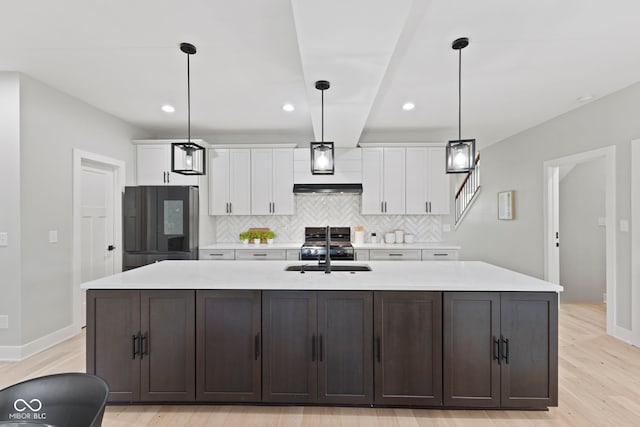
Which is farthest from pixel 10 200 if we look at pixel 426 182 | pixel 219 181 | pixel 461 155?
pixel 426 182

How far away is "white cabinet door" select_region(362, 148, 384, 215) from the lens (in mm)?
4859

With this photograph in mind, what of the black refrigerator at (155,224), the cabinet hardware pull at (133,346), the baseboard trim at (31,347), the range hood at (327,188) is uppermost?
the range hood at (327,188)

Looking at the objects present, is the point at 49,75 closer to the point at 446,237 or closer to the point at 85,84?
the point at 85,84

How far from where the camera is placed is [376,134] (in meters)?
5.14

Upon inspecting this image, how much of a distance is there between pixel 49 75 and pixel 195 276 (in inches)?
97.1

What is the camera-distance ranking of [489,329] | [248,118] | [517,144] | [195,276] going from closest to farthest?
[489,329] → [195,276] → [248,118] → [517,144]

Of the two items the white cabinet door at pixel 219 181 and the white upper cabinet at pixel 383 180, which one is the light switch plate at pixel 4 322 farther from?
the white upper cabinet at pixel 383 180

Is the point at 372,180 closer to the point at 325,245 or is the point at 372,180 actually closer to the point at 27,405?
the point at 325,245

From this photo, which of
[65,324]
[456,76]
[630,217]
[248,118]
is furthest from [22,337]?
[630,217]

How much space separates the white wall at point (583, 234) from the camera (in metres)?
4.64

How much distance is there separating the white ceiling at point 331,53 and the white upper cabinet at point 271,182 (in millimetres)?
849

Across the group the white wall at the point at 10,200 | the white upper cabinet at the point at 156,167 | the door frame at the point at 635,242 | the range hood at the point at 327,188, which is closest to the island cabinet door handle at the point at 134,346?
the white wall at the point at 10,200

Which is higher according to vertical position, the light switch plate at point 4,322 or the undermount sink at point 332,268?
the undermount sink at point 332,268

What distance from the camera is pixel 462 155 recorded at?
7.56 feet
